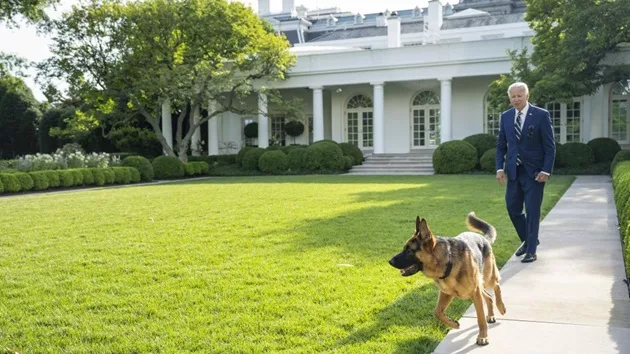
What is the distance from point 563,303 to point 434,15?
3463cm

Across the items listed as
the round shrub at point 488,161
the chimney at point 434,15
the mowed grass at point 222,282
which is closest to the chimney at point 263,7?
the chimney at point 434,15

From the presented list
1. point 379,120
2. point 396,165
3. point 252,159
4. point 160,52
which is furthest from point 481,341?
point 160,52

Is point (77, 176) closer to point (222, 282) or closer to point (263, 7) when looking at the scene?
point (222, 282)

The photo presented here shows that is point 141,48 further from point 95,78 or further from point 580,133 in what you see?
point 580,133

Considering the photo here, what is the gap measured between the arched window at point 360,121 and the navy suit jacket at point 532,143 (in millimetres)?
25129

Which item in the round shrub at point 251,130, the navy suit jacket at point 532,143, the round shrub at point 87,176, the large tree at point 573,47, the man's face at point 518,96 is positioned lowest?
the round shrub at point 87,176

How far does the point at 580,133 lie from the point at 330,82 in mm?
12177

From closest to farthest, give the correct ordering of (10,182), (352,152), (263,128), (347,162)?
(10,182)
(347,162)
(352,152)
(263,128)

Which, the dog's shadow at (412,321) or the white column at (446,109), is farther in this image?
the white column at (446,109)

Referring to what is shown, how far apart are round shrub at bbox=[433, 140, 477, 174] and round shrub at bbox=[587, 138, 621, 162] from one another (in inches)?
180

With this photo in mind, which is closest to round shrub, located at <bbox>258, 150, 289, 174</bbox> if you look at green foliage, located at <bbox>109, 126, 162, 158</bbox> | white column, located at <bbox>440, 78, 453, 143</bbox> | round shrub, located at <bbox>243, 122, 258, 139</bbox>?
round shrub, located at <bbox>243, 122, 258, 139</bbox>

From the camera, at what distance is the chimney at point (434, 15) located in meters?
36.2

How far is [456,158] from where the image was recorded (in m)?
22.4

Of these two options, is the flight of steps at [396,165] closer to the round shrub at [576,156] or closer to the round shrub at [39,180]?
the round shrub at [576,156]
